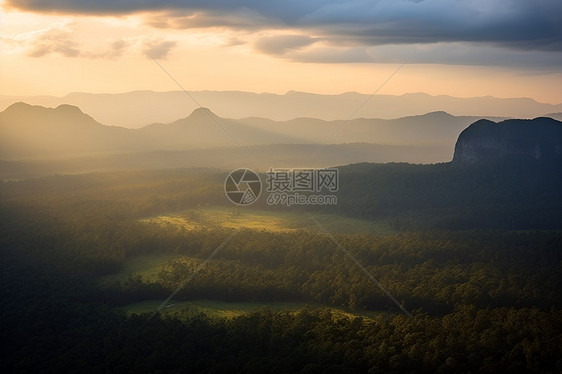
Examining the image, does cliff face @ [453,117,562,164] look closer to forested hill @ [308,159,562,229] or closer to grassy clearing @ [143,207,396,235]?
forested hill @ [308,159,562,229]

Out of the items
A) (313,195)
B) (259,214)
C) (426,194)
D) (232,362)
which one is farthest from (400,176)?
(232,362)

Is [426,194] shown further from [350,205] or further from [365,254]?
[365,254]

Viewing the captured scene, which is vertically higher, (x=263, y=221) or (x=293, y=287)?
(x=263, y=221)

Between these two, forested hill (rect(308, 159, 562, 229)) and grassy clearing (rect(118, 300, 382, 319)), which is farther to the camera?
forested hill (rect(308, 159, 562, 229))

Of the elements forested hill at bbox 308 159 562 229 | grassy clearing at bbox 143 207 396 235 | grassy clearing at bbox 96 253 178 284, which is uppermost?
forested hill at bbox 308 159 562 229

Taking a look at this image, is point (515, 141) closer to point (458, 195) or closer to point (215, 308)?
point (458, 195)

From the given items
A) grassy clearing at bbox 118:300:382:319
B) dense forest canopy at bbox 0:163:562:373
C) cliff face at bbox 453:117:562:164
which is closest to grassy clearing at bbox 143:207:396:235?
dense forest canopy at bbox 0:163:562:373

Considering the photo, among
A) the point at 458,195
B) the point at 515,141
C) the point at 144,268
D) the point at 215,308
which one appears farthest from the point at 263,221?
the point at 515,141
